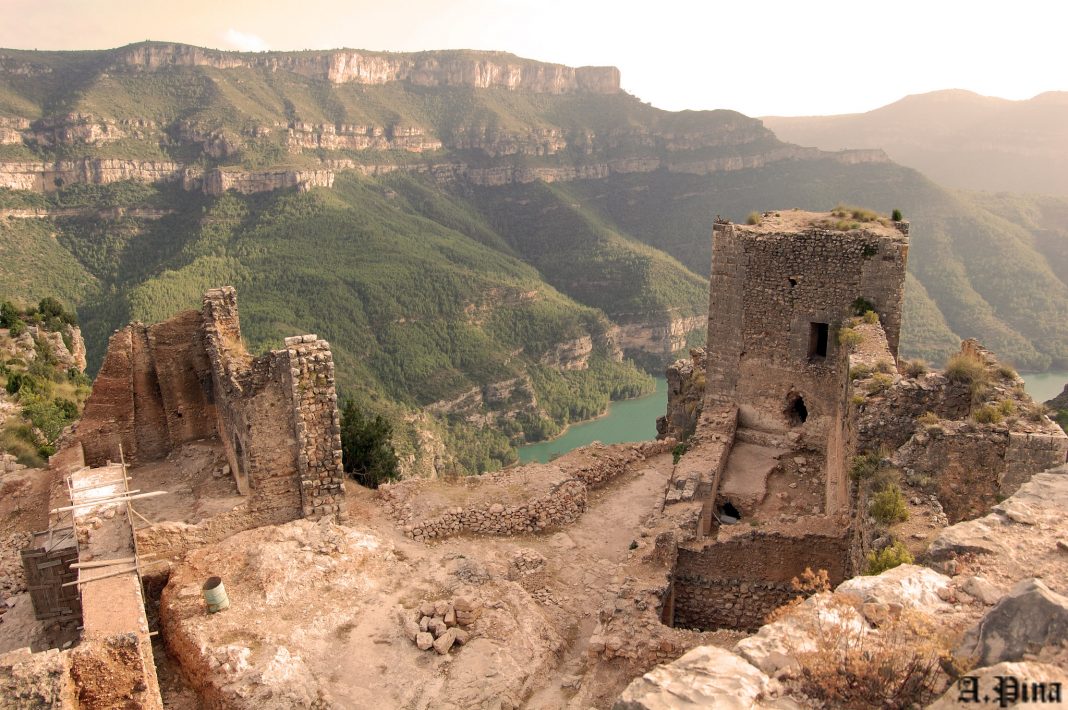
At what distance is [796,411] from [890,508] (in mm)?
7476

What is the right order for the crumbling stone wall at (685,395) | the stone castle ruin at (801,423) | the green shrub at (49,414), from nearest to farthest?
1. the stone castle ruin at (801,423)
2. the crumbling stone wall at (685,395)
3. the green shrub at (49,414)

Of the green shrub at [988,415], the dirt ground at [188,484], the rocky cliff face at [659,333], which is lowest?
the rocky cliff face at [659,333]

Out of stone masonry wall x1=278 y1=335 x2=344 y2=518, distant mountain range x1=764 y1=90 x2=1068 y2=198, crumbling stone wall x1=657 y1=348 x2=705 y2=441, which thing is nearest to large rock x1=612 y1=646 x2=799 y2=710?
stone masonry wall x1=278 y1=335 x2=344 y2=518

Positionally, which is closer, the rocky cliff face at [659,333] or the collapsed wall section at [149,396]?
the collapsed wall section at [149,396]

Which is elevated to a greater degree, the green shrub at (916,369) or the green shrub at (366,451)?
the green shrub at (916,369)

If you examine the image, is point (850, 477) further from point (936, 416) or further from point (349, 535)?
point (349, 535)

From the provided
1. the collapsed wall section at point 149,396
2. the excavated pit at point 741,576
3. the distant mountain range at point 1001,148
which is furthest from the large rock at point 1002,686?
the distant mountain range at point 1001,148

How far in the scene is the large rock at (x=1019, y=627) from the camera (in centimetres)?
393

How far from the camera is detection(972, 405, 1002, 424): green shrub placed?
8.59 m

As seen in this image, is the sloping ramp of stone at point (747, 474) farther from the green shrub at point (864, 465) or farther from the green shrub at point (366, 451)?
the green shrub at point (366, 451)

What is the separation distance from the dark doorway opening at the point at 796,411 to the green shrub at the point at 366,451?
989 centimetres

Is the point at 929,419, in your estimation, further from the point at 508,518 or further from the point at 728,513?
the point at 508,518

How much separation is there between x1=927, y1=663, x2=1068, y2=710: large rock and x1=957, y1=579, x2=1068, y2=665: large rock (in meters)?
0.25

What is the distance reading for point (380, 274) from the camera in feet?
264
